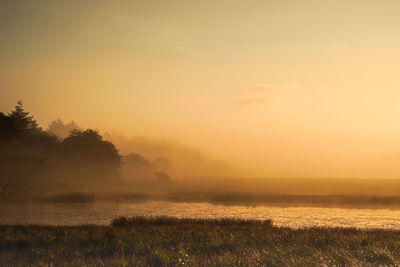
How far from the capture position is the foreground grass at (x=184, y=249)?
1172 centimetres

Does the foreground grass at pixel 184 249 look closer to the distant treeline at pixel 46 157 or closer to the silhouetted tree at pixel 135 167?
the distant treeline at pixel 46 157

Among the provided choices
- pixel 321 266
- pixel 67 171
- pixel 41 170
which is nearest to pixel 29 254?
pixel 321 266

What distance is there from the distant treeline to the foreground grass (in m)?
42.1

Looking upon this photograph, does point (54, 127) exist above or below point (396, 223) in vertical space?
above

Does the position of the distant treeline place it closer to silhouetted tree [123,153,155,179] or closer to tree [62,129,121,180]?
tree [62,129,121,180]

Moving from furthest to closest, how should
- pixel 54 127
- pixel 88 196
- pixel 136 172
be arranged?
pixel 54 127 < pixel 136 172 < pixel 88 196

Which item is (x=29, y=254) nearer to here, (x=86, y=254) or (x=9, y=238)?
(x=86, y=254)

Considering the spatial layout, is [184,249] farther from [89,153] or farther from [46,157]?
[89,153]

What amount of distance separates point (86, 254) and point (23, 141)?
60.5 meters

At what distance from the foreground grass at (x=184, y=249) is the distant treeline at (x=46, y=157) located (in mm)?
42094

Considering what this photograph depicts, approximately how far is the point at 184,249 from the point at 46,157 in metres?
64.1

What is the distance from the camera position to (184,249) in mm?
13719

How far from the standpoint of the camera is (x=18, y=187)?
2154 inches

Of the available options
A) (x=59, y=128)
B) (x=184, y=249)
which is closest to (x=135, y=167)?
(x=59, y=128)
